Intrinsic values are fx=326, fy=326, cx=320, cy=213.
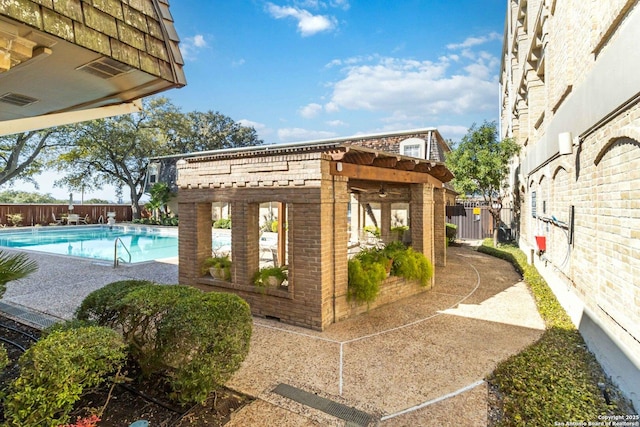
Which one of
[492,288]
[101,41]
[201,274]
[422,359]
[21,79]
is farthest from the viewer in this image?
[492,288]

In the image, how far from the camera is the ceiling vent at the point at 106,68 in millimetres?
3158

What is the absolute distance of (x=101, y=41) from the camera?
2918 millimetres

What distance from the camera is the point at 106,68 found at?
331cm

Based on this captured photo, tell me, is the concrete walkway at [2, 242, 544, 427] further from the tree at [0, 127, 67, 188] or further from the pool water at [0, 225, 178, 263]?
the tree at [0, 127, 67, 188]

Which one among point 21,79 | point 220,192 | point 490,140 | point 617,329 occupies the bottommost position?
point 617,329

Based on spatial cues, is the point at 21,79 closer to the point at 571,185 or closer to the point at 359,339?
the point at 359,339

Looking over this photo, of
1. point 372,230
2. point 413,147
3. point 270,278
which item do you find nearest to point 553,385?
point 270,278

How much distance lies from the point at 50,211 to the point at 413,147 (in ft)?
101

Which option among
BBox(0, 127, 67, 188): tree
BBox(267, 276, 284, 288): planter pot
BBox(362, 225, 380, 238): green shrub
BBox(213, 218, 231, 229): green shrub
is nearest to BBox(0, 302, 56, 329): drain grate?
BBox(267, 276, 284, 288): planter pot

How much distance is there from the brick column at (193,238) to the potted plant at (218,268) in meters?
0.14

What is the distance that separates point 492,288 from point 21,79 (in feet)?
32.2

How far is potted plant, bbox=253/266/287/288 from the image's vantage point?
631 cm

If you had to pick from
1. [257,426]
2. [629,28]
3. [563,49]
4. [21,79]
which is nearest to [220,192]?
[21,79]

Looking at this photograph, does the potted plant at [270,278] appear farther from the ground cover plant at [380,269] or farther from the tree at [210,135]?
the tree at [210,135]
